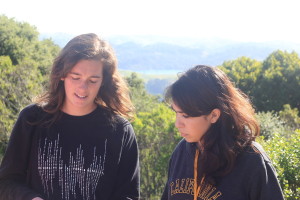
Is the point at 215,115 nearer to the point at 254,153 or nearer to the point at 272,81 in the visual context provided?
the point at 254,153

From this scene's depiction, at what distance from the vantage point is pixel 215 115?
1909 mm

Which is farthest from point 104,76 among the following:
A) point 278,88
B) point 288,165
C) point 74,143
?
point 278,88

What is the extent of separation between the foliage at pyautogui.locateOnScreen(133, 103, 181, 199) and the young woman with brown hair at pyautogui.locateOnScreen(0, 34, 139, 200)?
12.8 feet

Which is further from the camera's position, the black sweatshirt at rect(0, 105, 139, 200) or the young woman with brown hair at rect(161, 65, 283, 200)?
the black sweatshirt at rect(0, 105, 139, 200)

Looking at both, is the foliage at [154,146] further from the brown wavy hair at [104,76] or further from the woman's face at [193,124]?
the woman's face at [193,124]

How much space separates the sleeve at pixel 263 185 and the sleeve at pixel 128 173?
0.75 meters

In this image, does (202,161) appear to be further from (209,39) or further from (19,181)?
(209,39)

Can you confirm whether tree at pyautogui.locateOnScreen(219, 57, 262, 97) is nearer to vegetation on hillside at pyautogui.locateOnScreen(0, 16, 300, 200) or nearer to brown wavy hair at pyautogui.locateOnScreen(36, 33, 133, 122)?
vegetation on hillside at pyautogui.locateOnScreen(0, 16, 300, 200)

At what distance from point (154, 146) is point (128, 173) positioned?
416 centimetres

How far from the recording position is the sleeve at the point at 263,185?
5.67 ft

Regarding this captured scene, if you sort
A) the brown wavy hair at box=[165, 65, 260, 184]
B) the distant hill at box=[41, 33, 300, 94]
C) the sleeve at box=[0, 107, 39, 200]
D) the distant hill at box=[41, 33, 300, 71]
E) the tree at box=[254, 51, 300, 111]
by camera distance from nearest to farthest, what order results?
1. the brown wavy hair at box=[165, 65, 260, 184]
2. the sleeve at box=[0, 107, 39, 200]
3. the tree at box=[254, 51, 300, 111]
4. the distant hill at box=[41, 33, 300, 94]
5. the distant hill at box=[41, 33, 300, 71]

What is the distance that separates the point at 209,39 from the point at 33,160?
5823 cm

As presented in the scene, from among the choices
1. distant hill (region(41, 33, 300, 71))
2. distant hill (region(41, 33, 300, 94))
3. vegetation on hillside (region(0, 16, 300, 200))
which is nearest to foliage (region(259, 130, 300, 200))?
vegetation on hillside (region(0, 16, 300, 200))

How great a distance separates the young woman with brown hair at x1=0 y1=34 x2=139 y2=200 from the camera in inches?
85.3
